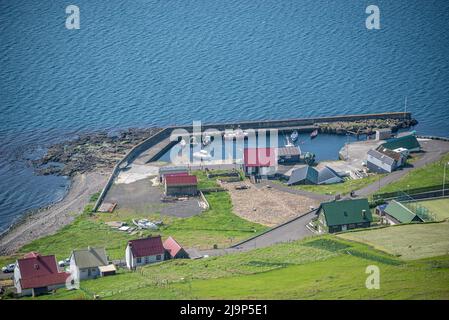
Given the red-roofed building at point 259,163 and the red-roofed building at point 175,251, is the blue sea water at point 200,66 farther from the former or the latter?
the red-roofed building at point 175,251

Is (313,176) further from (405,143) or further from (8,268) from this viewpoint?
(8,268)

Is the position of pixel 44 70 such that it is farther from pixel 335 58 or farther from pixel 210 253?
pixel 210 253

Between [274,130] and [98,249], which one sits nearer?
[98,249]

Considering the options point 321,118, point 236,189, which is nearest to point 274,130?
point 321,118

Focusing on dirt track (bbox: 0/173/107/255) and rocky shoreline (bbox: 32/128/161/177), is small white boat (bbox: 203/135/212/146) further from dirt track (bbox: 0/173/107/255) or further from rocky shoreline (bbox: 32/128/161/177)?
dirt track (bbox: 0/173/107/255)

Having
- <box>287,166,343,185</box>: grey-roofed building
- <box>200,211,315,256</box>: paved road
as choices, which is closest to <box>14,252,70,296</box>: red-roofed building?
<box>200,211,315,256</box>: paved road

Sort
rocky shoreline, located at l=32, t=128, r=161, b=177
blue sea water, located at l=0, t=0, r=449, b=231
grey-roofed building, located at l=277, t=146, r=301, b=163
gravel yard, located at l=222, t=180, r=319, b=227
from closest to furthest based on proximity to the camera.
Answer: gravel yard, located at l=222, t=180, r=319, b=227
grey-roofed building, located at l=277, t=146, r=301, b=163
rocky shoreline, located at l=32, t=128, r=161, b=177
blue sea water, located at l=0, t=0, r=449, b=231

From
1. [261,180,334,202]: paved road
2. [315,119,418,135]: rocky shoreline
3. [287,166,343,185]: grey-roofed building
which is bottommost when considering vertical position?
[261,180,334,202]: paved road
